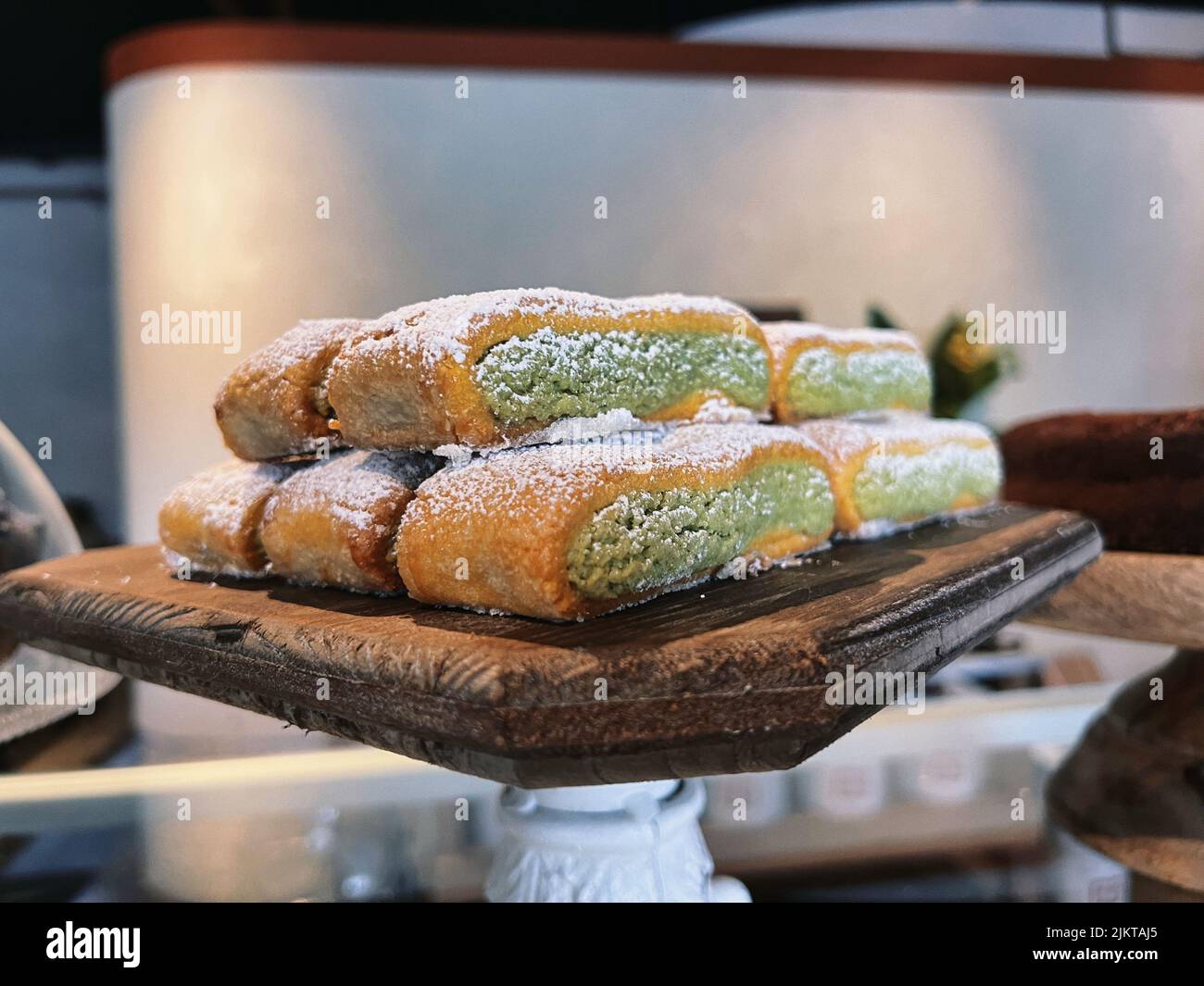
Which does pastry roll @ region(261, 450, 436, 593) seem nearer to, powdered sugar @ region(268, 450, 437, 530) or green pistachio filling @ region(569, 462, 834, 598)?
powdered sugar @ region(268, 450, 437, 530)

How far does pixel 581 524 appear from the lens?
2.37 feet

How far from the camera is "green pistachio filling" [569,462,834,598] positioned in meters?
0.74

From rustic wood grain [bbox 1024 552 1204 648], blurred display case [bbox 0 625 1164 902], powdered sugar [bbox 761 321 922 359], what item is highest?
powdered sugar [bbox 761 321 922 359]

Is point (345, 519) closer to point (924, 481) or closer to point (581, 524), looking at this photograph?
point (581, 524)

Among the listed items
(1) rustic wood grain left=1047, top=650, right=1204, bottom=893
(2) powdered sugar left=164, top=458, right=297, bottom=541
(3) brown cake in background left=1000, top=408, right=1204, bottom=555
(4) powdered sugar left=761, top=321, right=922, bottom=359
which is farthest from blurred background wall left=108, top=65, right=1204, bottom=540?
(1) rustic wood grain left=1047, top=650, right=1204, bottom=893

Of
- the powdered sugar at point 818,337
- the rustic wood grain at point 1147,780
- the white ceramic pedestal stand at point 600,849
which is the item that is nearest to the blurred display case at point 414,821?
the rustic wood grain at point 1147,780

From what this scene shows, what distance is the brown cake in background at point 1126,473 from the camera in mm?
1229

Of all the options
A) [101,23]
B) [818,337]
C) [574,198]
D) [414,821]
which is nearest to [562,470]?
[818,337]

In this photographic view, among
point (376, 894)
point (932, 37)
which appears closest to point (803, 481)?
point (376, 894)

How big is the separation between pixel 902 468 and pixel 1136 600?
1.09ft

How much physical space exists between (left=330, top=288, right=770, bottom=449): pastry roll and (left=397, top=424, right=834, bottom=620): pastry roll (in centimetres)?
5

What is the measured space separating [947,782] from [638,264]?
2.29 m

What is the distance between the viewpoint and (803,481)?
3.34 feet
